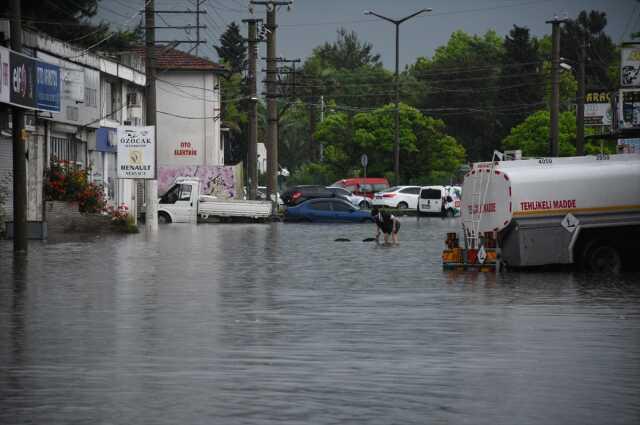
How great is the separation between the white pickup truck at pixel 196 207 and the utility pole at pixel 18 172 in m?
28.1

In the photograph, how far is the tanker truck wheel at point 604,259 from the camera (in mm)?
27234

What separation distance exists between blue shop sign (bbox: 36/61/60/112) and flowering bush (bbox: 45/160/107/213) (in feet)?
10.7

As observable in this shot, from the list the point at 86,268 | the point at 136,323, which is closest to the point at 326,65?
the point at 86,268

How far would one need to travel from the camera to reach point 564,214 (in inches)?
1062

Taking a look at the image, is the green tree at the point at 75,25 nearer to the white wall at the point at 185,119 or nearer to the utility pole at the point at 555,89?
the white wall at the point at 185,119

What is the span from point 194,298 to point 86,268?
7.91m

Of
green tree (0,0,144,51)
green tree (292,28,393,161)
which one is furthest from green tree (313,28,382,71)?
green tree (0,0,144,51)

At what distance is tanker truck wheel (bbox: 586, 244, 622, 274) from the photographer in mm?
27234

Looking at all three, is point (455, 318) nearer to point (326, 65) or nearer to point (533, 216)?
point (533, 216)

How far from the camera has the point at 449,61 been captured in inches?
5699

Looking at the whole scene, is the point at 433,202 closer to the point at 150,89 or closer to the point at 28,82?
the point at 150,89

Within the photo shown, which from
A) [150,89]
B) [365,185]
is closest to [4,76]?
[150,89]

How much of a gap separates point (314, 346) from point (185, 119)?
230 feet

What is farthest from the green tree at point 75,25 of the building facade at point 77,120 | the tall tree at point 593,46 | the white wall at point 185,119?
the tall tree at point 593,46
